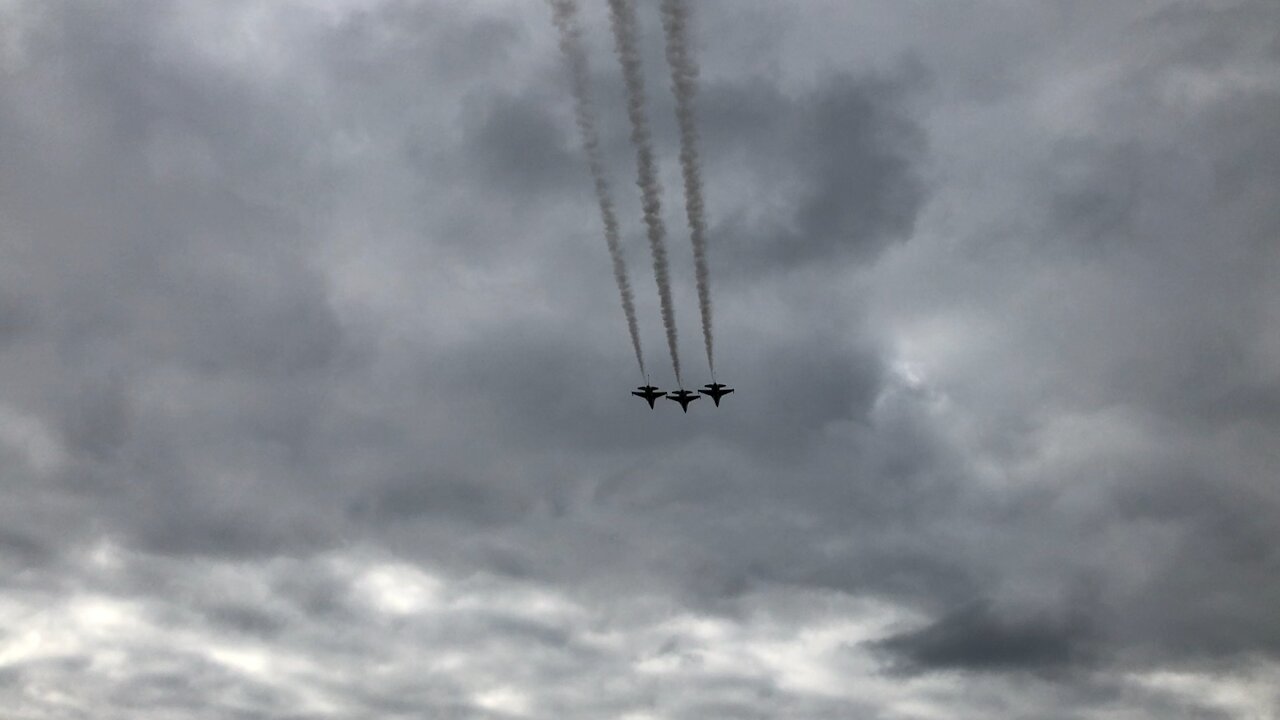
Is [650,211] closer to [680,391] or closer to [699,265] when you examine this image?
[699,265]

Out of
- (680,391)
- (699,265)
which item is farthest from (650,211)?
(680,391)

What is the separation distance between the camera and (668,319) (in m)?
87.4

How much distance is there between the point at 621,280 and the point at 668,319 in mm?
4587

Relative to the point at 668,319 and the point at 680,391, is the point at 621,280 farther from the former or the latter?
the point at 680,391

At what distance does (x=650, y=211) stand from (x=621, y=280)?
5.30 m

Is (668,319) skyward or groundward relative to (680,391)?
groundward

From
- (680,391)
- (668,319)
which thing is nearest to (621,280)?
(668,319)

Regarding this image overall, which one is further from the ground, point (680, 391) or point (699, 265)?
point (680, 391)

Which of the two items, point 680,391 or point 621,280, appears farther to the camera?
point 680,391

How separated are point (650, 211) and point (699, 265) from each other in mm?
4928

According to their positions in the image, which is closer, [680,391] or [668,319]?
[668,319]

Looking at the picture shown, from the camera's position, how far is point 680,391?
131 metres

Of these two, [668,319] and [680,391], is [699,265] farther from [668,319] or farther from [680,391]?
[680,391]

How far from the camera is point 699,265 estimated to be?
8431cm
